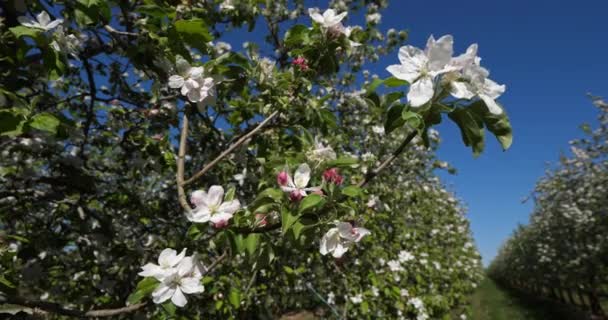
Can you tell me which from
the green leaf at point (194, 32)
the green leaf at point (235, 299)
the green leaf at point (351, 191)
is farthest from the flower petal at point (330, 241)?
the green leaf at point (235, 299)

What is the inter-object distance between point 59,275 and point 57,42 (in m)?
2.10

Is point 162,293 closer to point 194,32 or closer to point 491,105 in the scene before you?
point 194,32

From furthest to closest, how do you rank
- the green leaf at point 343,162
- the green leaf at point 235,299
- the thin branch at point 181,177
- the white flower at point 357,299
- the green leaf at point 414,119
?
the white flower at point 357,299 → the green leaf at point 235,299 → the thin branch at point 181,177 → the green leaf at point 343,162 → the green leaf at point 414,119

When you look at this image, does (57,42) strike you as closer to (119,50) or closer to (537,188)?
(119,50)

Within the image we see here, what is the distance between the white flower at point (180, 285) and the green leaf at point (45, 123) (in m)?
0.64

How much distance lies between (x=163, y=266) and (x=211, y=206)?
0.94 ft

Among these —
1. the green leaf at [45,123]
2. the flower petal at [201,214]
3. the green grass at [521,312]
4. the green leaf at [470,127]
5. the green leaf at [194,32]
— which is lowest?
the flower petal at [201,214]

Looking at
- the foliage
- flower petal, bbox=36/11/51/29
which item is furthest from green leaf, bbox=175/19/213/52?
flower petal, bbox=36/11/51/29

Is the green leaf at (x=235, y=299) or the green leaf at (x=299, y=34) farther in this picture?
the green leaf at (x=235, y=299)

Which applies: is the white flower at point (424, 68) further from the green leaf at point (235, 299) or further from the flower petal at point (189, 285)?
the green leaf at point (235, 299)

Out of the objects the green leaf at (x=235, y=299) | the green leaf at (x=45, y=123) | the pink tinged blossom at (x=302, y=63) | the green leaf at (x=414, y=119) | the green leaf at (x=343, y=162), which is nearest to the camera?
the green leaf at (x=414, y=119)

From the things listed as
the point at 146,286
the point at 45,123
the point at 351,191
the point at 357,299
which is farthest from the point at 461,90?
the point at 357,299

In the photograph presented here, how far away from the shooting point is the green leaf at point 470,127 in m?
1.04

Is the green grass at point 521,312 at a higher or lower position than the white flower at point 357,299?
higher
